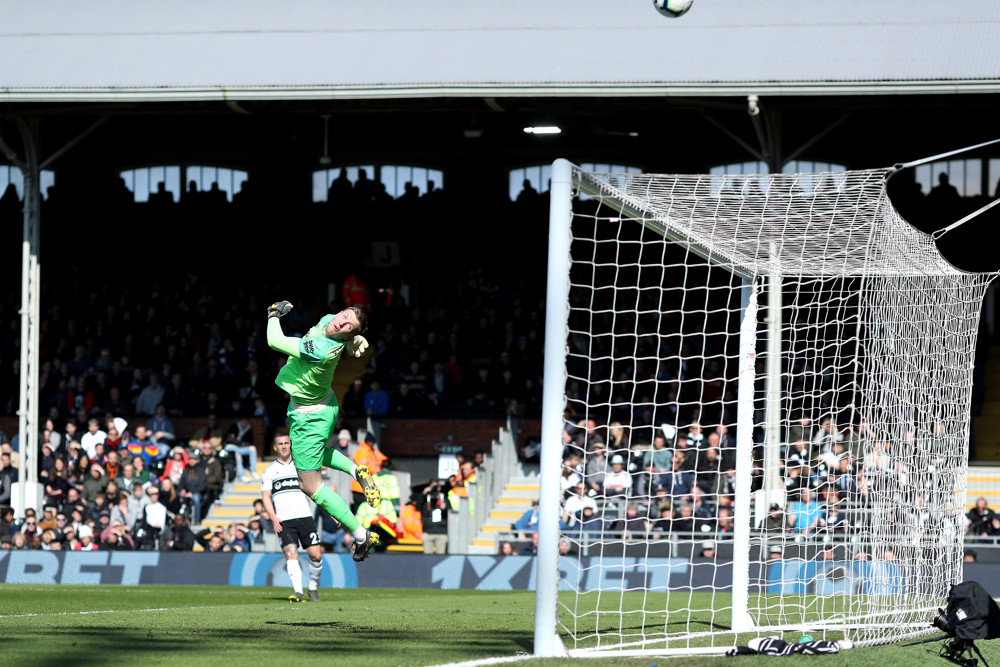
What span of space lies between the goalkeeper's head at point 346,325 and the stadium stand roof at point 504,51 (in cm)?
994

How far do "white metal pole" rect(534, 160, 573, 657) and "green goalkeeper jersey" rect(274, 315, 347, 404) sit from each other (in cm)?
240

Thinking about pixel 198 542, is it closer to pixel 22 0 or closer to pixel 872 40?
pixel 22 0

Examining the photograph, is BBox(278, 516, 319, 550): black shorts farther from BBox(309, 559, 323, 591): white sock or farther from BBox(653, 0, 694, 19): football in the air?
BBox(653, 0, 694, 19): football in the air

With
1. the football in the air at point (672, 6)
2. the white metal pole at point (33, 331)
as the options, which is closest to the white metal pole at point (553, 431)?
the football in the air at point (672, 6)

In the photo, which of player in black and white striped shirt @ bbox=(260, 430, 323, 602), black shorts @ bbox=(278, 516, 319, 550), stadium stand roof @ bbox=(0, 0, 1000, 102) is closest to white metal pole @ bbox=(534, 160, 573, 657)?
black shorts @ bbox=(278, 516, 319, 550)

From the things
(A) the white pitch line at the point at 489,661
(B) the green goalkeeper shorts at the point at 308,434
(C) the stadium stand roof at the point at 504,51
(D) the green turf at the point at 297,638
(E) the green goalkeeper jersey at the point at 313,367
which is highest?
(C) the stadium stand roof at the point at 504,51

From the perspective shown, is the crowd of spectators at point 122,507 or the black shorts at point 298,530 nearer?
the black shorts at point 298,530

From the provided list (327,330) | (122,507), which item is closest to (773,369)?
(327,330)

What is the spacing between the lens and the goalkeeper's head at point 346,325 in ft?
31.0

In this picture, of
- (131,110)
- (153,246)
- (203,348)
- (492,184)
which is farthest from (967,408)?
(153,246)

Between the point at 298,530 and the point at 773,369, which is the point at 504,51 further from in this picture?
the point at 773,369

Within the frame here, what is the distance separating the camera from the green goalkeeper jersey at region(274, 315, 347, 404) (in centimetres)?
953

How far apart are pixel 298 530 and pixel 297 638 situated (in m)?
4.97

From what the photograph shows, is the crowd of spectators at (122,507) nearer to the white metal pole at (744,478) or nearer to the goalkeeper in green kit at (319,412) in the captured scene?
the goalkeeper in green kit at (319,412)
